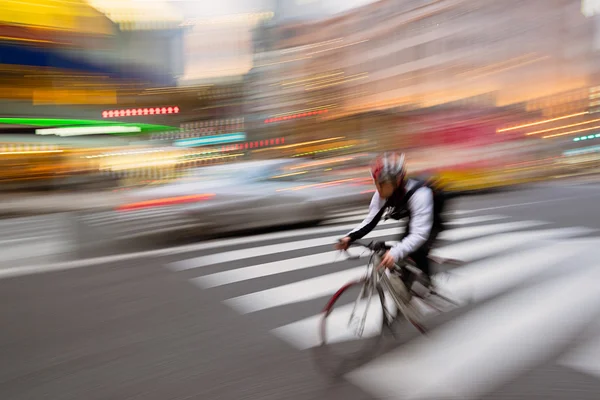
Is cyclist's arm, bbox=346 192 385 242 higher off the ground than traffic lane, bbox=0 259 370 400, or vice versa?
cyclist's arm, bbox=346 192 385 242

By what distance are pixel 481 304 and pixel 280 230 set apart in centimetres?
561

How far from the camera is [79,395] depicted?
3.66 metres

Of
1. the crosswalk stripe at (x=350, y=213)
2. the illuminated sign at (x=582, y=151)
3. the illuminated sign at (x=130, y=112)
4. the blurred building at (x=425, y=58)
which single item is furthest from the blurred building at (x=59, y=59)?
the blurred building at (x=425, y=58)

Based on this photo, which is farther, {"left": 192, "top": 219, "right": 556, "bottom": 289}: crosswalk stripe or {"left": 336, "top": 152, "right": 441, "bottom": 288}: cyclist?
{"left": 192, "top": 219, "right": 556, "bottom": 289}: crosswalk stripe

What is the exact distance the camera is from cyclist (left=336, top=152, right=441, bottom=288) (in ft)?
13.3

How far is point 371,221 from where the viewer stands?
13.8 feet

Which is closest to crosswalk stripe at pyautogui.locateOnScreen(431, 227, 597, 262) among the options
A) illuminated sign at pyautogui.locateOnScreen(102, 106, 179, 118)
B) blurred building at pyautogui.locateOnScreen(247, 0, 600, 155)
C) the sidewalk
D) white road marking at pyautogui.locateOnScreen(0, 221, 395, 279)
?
white road marking at pyautogui.locateOnScreen(0, 221, 395, 279)

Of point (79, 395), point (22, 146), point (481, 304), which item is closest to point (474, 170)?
point (481, 304)

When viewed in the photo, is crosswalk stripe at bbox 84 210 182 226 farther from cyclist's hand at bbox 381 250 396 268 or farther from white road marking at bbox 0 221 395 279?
cyclist's hand at bbox 381 250 396 268

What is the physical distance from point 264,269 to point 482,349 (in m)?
3.58

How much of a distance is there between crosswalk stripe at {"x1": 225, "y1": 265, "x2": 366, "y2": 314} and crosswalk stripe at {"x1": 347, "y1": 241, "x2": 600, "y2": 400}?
5.36 ft

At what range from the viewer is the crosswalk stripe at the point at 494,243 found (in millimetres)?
7906

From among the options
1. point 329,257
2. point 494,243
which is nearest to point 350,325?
point 329,257

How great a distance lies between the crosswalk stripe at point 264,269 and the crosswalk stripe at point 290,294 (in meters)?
0.31
